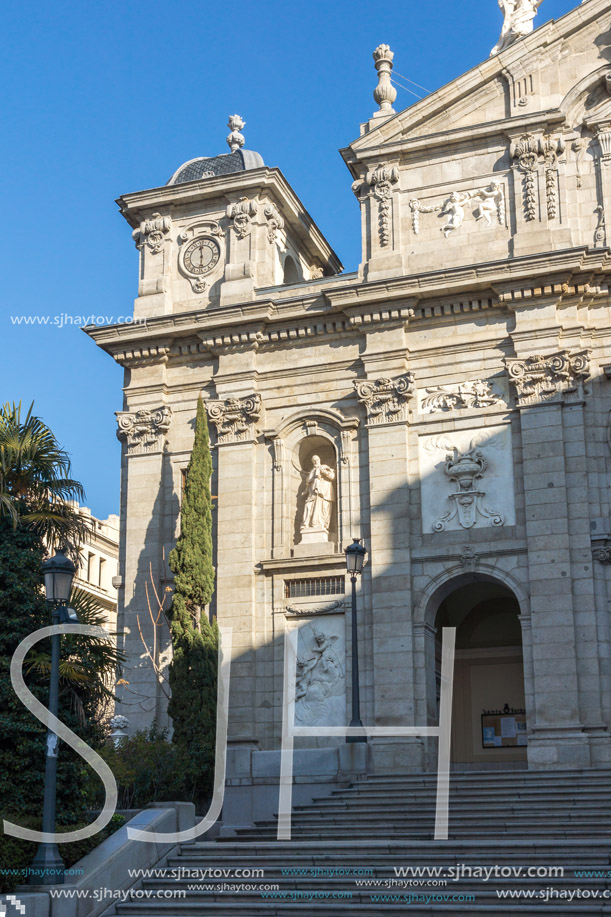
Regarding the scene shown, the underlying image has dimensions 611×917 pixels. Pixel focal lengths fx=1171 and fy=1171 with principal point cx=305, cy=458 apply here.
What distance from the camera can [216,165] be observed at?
32.7 meters

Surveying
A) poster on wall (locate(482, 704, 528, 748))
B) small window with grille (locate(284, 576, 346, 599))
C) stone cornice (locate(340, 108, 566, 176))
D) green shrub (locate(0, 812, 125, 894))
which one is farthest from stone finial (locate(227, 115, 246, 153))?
green shrub (locate(0, 812, 125, 894))

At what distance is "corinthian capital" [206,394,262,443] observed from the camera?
2955 centimetres

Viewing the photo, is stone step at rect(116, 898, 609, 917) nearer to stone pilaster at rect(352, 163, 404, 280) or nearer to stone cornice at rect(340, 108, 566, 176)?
stone pilaster at rect(352, 163, 404, 280)

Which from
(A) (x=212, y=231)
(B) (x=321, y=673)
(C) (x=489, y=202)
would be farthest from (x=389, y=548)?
(A) (x=212, y=231)

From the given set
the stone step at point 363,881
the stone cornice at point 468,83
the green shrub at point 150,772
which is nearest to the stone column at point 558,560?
the stone cornice at point 468,83

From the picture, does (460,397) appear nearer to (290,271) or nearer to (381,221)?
(381,221)

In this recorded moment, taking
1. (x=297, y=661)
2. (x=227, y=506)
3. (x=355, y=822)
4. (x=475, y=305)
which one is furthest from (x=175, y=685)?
(x=475, y=305)

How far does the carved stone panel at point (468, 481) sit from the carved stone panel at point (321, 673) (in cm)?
332

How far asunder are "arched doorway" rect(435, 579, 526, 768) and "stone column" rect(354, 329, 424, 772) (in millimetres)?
2883

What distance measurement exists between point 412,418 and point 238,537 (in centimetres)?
517

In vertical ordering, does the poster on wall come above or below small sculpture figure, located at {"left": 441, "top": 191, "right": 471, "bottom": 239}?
below

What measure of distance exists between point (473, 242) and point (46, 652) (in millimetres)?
15391

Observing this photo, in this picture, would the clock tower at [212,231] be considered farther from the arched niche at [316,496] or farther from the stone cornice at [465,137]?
the arched niche at [316,496]

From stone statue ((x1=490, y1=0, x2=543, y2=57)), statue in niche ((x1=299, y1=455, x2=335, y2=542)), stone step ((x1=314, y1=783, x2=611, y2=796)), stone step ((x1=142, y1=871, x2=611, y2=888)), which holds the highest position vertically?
stone statue ((x1=490, y1=0, x2=543, y2=57))
